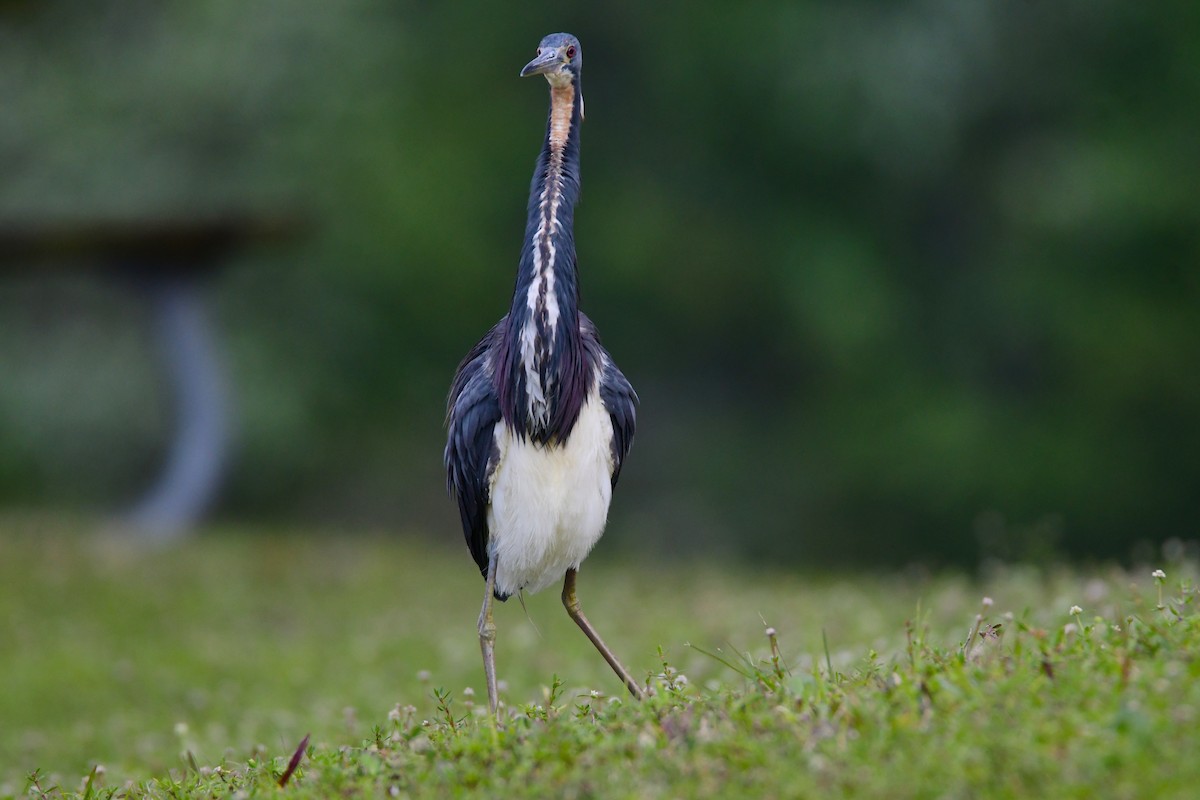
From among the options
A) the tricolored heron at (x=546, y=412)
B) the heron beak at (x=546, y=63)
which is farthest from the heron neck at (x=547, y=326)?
the heron beak at (x=546, y=63)

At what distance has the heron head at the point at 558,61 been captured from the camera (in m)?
5.53

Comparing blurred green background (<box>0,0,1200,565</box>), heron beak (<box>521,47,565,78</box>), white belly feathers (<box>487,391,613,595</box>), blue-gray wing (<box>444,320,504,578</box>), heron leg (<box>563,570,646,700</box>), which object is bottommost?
heron leg (<box>563,570,646,700</box>)

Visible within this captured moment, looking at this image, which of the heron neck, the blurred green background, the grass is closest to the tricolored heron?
the heron neck

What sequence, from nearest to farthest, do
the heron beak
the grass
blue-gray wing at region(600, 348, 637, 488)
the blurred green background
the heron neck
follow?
the grass, the heron neck, the heron beak, blue-gray wing at region(600, 348, 637, 488), the blurred green background

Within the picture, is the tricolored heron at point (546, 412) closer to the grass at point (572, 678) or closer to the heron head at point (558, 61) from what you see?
the heron head at point (558, 61)

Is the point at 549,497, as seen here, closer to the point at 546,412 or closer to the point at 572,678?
the point at 546,412

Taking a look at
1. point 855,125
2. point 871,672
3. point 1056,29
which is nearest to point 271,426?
point 855,125

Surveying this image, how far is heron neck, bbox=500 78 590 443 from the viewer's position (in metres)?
5.39

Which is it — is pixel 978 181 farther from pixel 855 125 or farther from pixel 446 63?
pixel 446 63

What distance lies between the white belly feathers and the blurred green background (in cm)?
1225

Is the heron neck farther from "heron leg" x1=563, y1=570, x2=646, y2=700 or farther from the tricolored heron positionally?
"heron leg" x1=563, y1=570, x2=646, y2=700

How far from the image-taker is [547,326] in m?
5.40

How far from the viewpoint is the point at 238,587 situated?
13.1m

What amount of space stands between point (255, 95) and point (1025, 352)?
11.2 m
